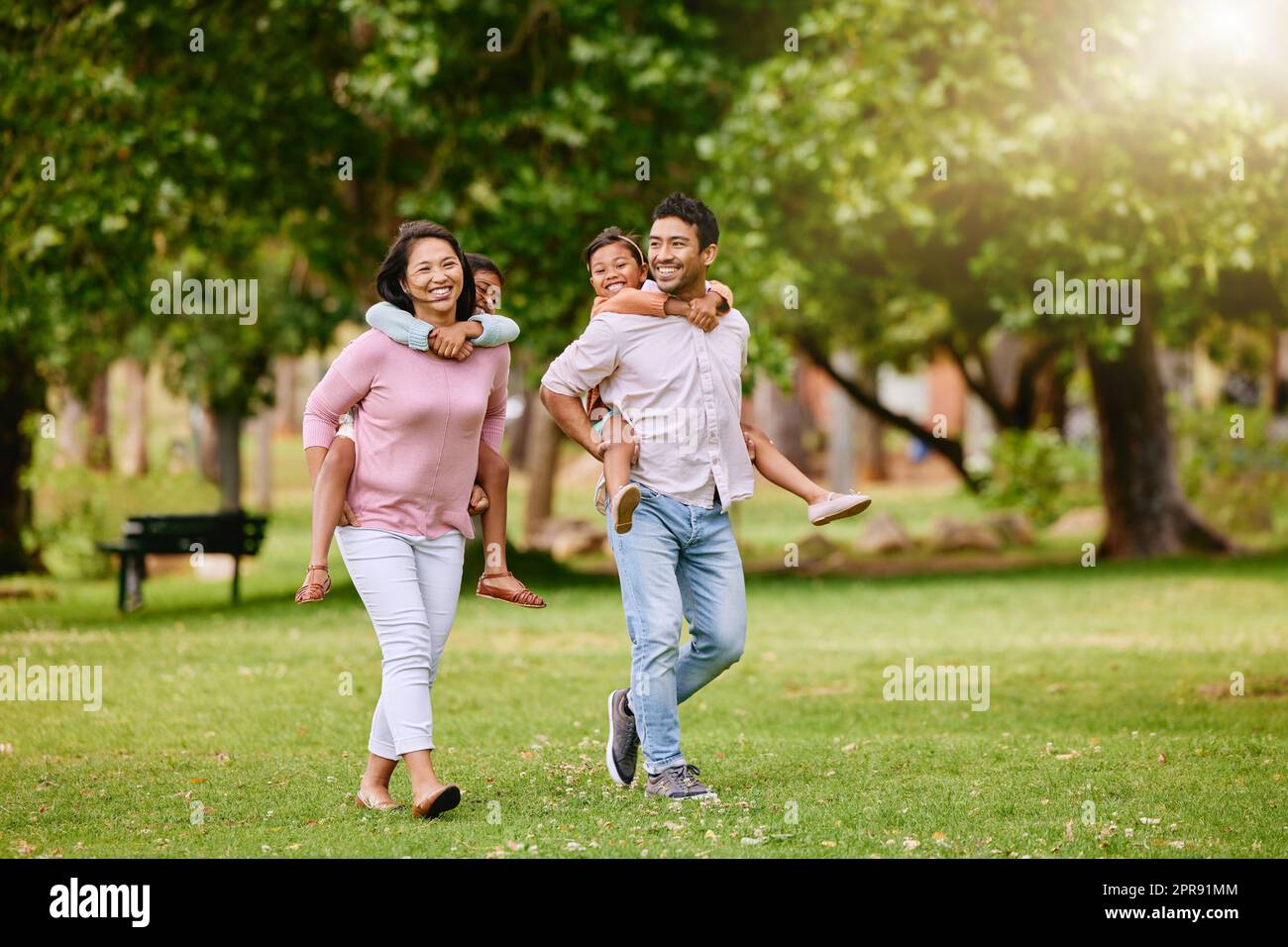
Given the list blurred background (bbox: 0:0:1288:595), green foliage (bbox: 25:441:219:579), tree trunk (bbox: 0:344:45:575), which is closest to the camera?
blurred background (bbox: 0:0:1288:595)

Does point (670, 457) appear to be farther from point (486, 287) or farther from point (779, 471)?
point (486, 287)

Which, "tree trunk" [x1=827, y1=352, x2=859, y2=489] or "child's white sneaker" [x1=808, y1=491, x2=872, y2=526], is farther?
"tree trunk" [x1=827, y1=352, x2=859, y2=489]

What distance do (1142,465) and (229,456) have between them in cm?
1284

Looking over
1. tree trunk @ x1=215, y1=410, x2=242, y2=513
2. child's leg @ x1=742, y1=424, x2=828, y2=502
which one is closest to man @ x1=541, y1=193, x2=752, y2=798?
child's leg @ x1=742, y1=424, x2=828, y2=502

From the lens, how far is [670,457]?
6133mm

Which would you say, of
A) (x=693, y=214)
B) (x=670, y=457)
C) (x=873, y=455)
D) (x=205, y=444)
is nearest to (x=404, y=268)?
(x=693, y=214)

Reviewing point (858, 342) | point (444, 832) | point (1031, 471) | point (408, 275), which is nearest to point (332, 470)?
point (408, 275)

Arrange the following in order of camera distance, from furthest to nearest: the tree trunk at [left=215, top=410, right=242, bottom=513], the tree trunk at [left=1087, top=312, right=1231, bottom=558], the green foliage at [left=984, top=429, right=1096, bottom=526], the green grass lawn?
1. the tree trunk at [left=215, top=410, right=242, bottom=513]
2. the green foliage at [left=984, top=429, right=1096, bottom=526]
3. the tree trunk at [left=1087, top=312, right=1231, bottom=558]
4. the green grass lawn

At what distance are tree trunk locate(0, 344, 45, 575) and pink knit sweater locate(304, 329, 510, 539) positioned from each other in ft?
44.0

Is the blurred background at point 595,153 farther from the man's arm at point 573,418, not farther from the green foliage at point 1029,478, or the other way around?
the man's arm at point 573,418

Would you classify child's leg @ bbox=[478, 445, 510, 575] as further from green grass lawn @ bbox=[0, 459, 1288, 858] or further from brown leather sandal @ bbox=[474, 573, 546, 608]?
green grass lawn @ bbox=[0, 459, 1288, 858]

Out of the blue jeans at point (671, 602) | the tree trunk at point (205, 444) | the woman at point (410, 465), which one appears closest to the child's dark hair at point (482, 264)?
the woman at point (410, 465)

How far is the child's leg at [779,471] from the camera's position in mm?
6215

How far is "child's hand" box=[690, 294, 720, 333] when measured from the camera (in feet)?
20.1
